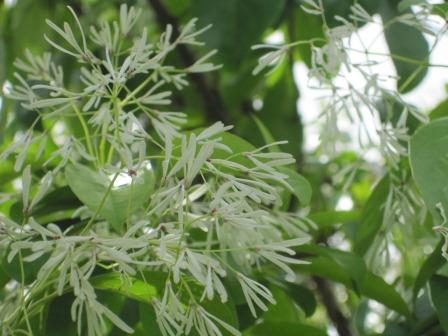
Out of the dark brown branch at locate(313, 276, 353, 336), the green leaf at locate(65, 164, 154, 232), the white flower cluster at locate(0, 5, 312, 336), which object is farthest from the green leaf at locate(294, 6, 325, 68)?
the green leaf at locate(65, 164, 154, 232)

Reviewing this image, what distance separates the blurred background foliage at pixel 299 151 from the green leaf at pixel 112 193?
85 mm

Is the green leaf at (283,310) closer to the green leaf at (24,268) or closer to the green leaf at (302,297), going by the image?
the green leaf at (302,297)

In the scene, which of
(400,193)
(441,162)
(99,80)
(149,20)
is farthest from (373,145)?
(149,20)

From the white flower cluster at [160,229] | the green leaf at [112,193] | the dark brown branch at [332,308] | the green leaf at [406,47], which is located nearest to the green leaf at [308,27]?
A: the green leaf at [406,47]

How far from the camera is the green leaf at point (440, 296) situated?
638mm

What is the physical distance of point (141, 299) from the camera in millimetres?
593

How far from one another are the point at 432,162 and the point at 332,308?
51 centimetres

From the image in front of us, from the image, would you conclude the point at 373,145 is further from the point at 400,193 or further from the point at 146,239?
the point at 146,239

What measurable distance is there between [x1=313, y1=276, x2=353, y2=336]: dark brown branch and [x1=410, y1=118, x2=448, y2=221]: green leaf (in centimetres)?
43

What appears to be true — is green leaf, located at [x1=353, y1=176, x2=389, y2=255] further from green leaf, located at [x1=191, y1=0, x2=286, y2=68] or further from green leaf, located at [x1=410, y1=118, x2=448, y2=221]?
green leaf, located at [x1=191, y1=0, x2=286, y2=68]

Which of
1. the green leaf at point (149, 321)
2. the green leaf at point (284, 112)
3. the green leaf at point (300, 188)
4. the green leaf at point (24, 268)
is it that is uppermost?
the green leaf at point (24, 268)

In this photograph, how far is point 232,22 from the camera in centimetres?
103

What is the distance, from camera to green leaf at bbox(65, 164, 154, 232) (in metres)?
0.58

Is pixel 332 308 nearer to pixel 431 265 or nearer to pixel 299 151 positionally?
pixel 299 151
